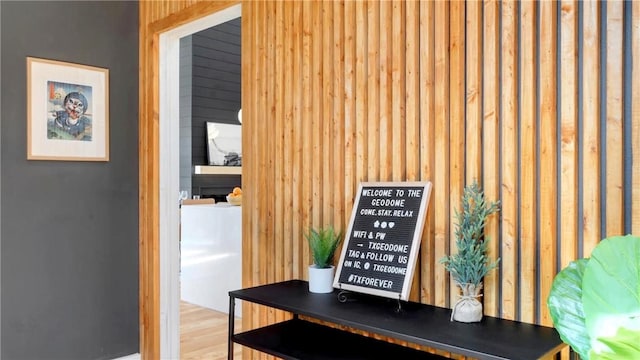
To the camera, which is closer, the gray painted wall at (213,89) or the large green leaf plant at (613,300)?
the large green leaf plant at (613,300)

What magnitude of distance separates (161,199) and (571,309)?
2.67m

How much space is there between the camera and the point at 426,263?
6.36ft

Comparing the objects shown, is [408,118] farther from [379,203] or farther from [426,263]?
[426,263]

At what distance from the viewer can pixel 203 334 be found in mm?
4027

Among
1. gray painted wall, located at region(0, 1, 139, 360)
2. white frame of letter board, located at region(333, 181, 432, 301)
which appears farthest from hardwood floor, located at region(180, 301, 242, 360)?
white frame of letter board, located at region(333, 181, 432, 301)

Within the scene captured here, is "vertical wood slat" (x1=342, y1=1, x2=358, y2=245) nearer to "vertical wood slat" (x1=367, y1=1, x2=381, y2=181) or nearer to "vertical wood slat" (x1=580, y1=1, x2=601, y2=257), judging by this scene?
"vertical wood slat" (x1=367, y1=1, x2=381, y2=181)

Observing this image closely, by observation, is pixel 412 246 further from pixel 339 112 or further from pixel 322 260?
pixel 339 112

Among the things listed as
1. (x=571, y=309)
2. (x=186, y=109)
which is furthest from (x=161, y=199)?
(x=186, y=109)

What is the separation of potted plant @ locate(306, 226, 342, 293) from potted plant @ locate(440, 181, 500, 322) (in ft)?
1.69

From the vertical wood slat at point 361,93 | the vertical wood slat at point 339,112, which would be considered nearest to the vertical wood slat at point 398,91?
the vertical wood slat at point 361,93

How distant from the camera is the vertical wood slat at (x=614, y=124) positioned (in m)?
1.50

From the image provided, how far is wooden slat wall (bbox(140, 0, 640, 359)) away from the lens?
154cm

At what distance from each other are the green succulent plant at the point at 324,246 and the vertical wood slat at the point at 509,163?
0.68 meters

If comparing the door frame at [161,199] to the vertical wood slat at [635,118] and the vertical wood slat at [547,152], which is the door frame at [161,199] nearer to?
the vertical wood slat at [547,152]
